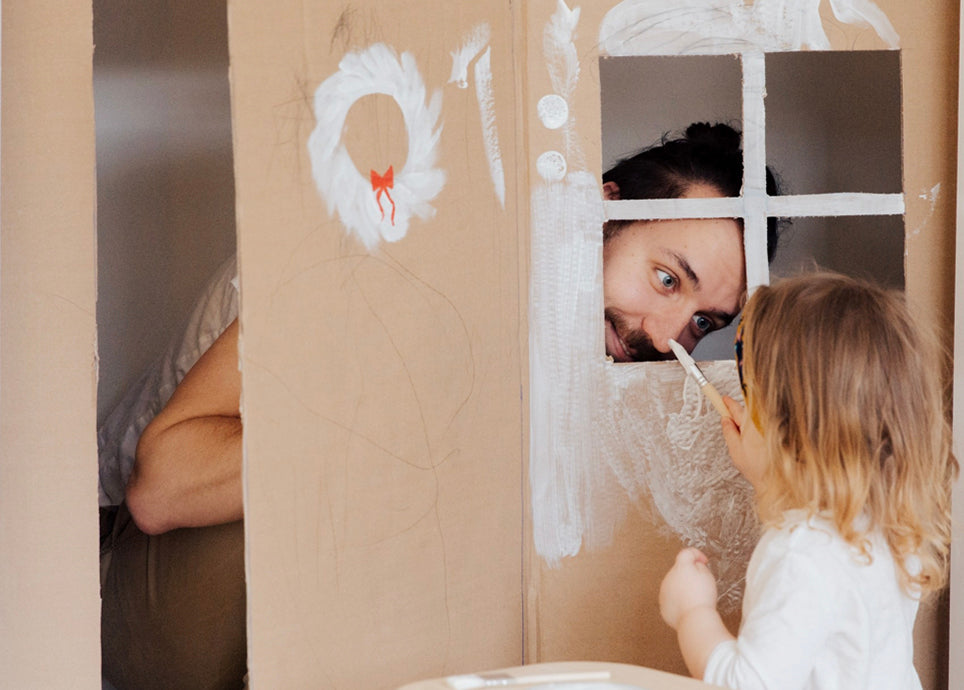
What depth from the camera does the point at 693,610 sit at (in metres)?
1.15

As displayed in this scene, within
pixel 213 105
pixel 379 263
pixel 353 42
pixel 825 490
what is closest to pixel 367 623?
pixel 379 263

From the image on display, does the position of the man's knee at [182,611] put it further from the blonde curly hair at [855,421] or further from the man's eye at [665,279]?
the blonde curly hair at [855,421]

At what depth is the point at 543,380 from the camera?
1.38 metres

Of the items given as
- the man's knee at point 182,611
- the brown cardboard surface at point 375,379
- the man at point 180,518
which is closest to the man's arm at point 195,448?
the man at point 180,518

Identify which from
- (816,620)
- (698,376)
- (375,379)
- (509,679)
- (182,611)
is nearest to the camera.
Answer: (509,679)

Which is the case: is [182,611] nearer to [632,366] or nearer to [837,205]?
[632,366]

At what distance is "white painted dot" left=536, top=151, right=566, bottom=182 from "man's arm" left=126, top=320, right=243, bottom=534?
0.49 meters

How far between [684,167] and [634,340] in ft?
0.84

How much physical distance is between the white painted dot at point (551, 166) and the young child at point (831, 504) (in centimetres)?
35

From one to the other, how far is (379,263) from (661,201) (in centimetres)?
47

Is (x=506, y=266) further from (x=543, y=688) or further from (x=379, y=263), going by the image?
(x=543, y=688)

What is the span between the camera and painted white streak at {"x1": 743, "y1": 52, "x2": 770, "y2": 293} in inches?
55.1

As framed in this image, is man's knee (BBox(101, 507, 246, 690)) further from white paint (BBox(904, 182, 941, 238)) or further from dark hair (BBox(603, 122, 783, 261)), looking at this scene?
white paint (BBox(904, 182, 941, 238))

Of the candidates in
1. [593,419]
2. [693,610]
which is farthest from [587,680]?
[593,419]
